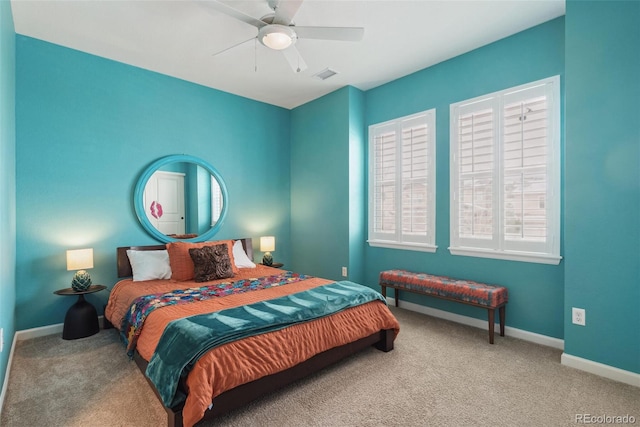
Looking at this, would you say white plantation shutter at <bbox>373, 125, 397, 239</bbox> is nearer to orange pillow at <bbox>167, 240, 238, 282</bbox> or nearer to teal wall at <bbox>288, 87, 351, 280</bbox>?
teal wall at <bbox>288, 87, 351, 280</bbox>

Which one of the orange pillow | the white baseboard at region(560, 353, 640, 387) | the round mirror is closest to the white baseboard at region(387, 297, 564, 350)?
the white baseboard at region(560, 353, 640, 387)

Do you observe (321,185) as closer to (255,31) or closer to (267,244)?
(267,244)

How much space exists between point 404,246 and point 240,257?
2.13 m

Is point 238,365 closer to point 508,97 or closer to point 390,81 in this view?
point 508,97

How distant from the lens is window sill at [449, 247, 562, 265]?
288 centimetres

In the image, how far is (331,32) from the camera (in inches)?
96.8

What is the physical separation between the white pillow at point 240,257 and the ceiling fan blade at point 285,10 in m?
2.71

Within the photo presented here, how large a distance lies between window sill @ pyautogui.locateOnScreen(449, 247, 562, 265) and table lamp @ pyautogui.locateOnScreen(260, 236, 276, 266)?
2450mm

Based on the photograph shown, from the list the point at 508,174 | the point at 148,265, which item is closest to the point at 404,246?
the point at 508,174

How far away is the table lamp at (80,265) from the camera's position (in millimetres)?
3107

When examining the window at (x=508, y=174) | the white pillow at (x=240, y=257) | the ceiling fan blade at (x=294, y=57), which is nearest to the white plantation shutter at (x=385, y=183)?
the window at (x=508, y=174)

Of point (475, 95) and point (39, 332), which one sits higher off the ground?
point (475, 95)

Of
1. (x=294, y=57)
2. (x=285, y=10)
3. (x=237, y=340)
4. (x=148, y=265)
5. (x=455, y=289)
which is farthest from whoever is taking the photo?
(x=148, y=265)

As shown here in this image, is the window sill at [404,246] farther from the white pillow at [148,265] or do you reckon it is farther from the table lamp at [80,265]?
the table lamp at [80,265]
